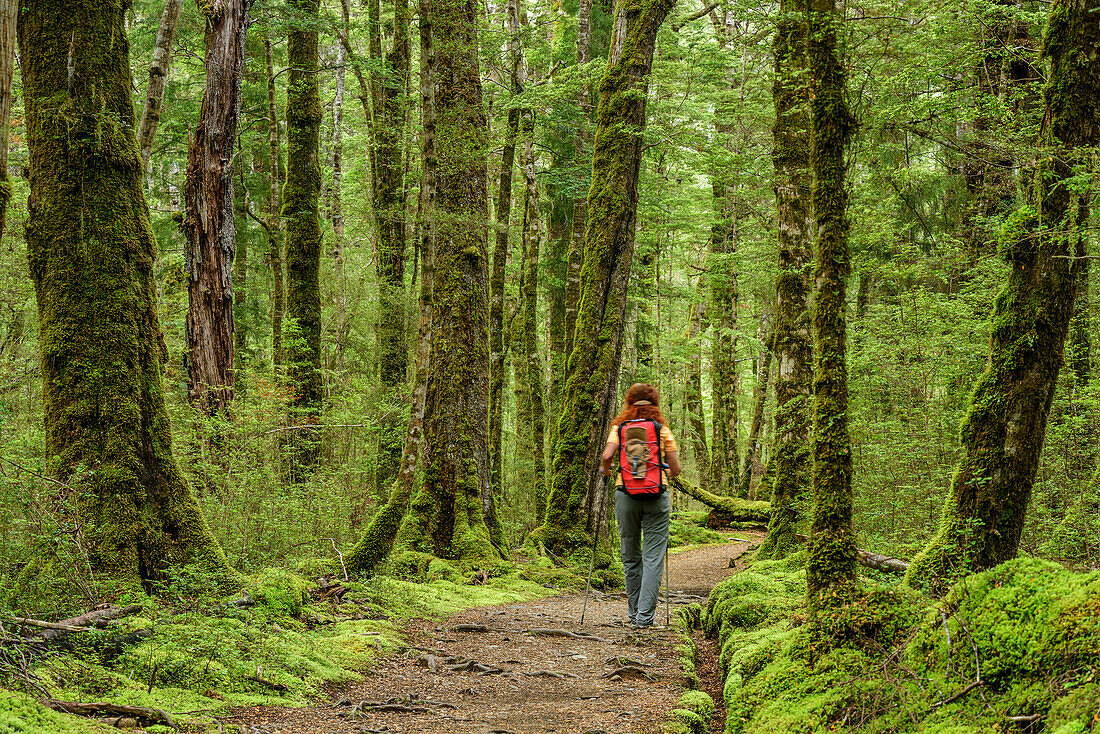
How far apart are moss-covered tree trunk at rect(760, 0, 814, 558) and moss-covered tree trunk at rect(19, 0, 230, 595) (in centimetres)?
693

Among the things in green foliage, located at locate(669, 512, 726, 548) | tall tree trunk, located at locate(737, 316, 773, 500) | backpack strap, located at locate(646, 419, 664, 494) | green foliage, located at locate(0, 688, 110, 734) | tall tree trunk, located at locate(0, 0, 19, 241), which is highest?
tall tree trunk, located at locate(0, 0, 19, 241)

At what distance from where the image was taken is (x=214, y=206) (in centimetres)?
1038

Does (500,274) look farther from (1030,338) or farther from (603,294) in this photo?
(1030,338)

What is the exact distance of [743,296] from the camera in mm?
27531

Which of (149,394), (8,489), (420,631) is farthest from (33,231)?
(420,631)

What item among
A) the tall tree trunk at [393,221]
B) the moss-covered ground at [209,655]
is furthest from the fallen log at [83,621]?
the tall tree trunk at [393,221]

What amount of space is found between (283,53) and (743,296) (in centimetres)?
1771

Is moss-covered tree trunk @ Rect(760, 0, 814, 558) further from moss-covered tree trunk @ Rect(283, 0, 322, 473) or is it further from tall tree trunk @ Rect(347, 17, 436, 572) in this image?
moss-covered tree trunk @ Rect(283, 0, 322, 473)

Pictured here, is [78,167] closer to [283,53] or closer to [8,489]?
[8,489]

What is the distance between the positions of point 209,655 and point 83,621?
79cm

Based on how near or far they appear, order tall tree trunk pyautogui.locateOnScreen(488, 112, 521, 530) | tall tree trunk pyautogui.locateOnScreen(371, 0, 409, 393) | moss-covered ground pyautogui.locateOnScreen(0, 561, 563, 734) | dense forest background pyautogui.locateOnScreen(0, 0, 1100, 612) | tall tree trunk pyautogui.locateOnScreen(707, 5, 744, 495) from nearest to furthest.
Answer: moss-covered ground pyautogui.locateOnScreen(0, 561, 563, 734) < dense forest background pyautogui.locateOnScreen(0, 0, 1100, 612) < tall tree trunk pyautogui.locateOnScreen(371, 0, 409, 393) < tall tree trunk pyautogui.locateOnScreen(488, 112, 521, 530) < tall tree trunk pyautogui.locateOnScreen(707, 5, 744, 495)

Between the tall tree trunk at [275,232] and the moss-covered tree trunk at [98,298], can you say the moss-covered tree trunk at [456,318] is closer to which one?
the moss-covered tree trunk at [98,298]

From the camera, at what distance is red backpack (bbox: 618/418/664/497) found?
7.32 m

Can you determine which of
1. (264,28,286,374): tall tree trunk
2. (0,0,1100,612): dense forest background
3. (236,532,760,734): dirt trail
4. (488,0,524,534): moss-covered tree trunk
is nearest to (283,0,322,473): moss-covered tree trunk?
(0,0,1100,612): dense forest background
